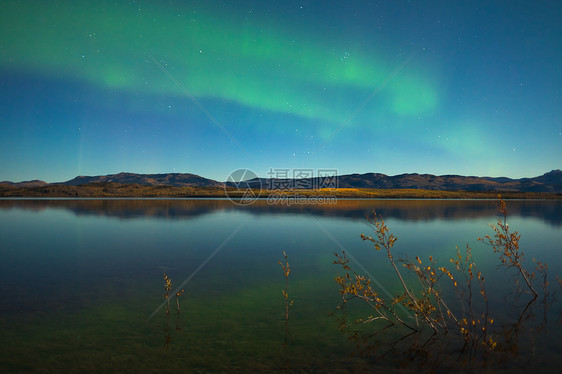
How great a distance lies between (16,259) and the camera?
15.6 m

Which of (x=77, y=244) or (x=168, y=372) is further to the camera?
(x=77, y=244)

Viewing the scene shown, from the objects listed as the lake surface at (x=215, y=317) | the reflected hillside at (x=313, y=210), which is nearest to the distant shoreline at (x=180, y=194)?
the reflected hillside at (x=313, y=210)

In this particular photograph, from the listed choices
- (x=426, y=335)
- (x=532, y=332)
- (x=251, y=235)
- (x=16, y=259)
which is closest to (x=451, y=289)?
(x=532, y=332)

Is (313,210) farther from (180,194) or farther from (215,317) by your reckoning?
(180,194)

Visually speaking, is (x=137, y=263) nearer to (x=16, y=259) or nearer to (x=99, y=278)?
(x=99, y=278)

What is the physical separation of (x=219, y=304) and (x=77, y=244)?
1543cm

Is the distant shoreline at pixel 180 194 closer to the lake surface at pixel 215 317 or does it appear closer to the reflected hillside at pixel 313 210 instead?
the reflected hillside at pixel 313 210

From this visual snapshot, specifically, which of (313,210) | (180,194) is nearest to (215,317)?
(313,210)

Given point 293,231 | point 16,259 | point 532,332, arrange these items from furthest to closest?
point 293,231
point 16,259
point 532,332

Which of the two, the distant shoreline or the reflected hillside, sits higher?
the distant shoreline

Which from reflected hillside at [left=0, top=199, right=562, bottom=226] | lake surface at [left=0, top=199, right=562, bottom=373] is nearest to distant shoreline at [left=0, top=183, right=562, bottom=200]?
reflected hillside at [left=0, top=199, right=562, bottom=226]

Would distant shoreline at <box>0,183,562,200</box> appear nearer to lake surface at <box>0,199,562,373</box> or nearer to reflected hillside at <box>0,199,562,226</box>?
reflected hillside at <box>0,199,562,226</box>

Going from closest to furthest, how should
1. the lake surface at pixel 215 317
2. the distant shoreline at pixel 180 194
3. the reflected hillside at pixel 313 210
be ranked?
the lake surface at pixel 215 317
the reflected hillside at pixel 313 210
the distant shoreline at pixel 180 194

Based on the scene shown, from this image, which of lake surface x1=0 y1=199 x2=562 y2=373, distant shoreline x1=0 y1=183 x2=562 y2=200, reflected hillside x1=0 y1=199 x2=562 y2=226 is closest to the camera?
lake surface x1=0 y1=199 x2=562 y2=373
